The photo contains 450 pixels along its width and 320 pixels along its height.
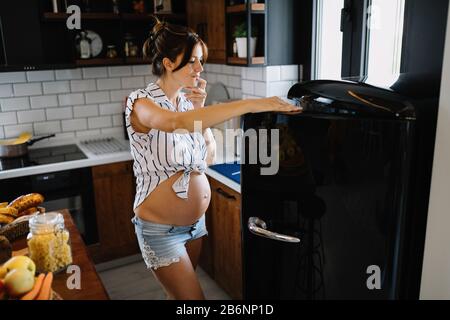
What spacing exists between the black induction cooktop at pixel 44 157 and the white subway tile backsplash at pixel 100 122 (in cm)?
27

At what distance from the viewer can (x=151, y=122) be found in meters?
1.49

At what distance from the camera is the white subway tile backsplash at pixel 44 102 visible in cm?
311

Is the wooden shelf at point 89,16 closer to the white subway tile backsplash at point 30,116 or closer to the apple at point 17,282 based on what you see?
the white subway tile backsplash at point 30,116

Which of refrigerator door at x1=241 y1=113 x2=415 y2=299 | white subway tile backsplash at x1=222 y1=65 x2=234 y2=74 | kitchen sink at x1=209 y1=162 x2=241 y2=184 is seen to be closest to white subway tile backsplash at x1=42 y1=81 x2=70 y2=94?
→ white subway tile backsplash at x1=222 y1=65 x2=234 y2=74

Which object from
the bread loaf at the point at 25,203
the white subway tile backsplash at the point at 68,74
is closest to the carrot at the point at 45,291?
the bread loaf at the point at 25,203

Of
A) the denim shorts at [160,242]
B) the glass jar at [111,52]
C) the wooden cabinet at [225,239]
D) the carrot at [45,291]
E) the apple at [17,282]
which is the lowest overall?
the wooden cabinet at [225,239]

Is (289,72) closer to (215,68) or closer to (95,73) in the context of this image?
(215,68)

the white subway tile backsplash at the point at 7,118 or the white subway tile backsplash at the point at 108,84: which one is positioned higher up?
the white subway tile backsplash at the point at 108,84

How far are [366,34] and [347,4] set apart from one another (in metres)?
0.19

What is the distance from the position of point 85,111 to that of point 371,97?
262cm

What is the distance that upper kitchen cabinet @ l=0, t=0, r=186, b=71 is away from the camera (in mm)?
2703

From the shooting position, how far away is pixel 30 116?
123 inches

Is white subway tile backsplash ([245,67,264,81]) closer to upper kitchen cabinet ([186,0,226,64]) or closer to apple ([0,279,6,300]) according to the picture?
upper kitchen cabinet ([186,0,226,64])
